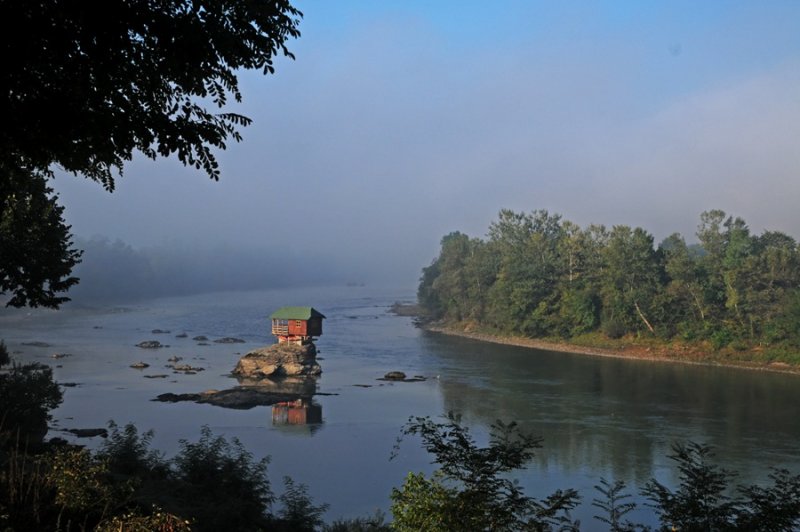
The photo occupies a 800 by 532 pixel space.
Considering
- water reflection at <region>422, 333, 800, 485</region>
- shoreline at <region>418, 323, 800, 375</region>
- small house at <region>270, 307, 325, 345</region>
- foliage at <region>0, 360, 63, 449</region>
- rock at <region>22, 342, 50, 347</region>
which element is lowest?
water reflection at <region>422, 333, 800, 485</region>

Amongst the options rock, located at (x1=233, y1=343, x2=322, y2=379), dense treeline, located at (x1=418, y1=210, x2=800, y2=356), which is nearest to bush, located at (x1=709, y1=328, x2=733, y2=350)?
dense treeline, located at (x1=418, y1=210, x2=800, y2=356)

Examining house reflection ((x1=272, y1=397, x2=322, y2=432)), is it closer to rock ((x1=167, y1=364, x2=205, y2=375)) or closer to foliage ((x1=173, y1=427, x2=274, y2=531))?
rock ((x1=167, y1=364, x2=205, y2=375))

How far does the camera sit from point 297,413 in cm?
3753

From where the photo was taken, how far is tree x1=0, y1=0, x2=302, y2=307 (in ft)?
22.3

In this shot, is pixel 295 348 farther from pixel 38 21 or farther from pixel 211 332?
pixel 38 21

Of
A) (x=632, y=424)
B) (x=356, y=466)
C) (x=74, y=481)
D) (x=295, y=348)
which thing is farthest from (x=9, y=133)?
(x=295, y=348)

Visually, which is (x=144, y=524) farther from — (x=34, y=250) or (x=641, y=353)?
(x=641, y=353)

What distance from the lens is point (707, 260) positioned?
207 ft

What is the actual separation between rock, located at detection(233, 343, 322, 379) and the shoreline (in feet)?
89.8

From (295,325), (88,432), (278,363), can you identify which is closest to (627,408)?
(278,363)

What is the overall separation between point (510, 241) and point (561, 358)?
1150 inches

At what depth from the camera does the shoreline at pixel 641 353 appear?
2062 inches

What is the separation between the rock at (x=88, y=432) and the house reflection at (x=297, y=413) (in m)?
8.62

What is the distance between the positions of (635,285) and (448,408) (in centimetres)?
3383
